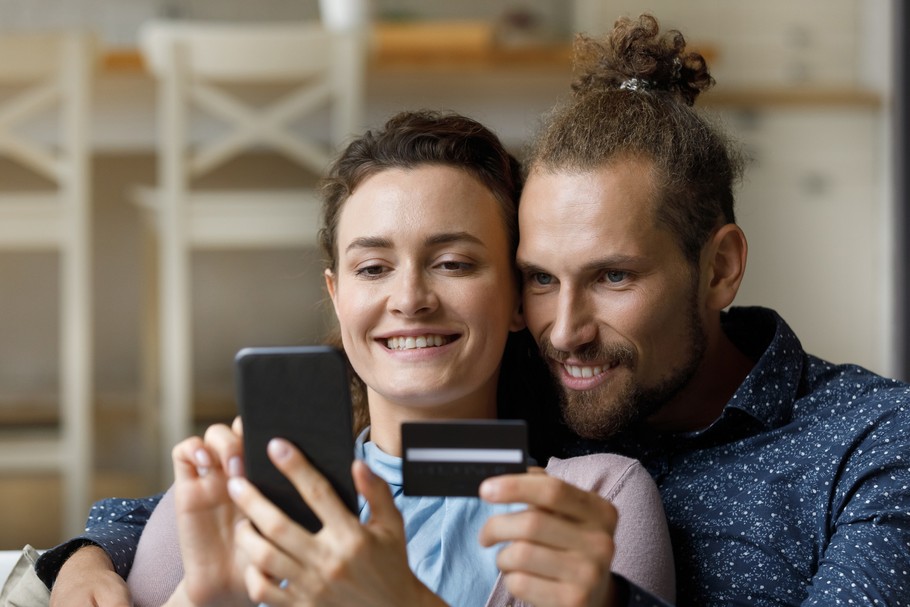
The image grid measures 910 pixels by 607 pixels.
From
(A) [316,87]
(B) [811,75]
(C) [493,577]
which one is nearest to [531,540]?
(C) [493,577]

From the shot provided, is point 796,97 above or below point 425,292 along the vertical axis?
above

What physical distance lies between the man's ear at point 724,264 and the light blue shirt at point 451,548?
0.36 meters

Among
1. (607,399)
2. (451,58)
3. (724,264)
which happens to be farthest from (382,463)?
(451,58)

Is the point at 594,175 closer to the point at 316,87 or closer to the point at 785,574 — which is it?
the point at 785,574

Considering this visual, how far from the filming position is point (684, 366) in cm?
131

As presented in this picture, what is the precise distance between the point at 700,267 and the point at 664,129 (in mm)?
161

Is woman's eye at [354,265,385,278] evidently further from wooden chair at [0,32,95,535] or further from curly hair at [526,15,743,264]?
wooden chair at [0,32,95,535]

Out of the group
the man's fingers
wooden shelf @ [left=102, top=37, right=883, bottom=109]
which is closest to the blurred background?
wooden shelf @ [left=102, top=37, right=883, bottom=109]

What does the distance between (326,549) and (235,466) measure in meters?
0.12

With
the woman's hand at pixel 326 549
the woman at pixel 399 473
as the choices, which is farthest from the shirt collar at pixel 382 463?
the woman's hand at pixel 326 549

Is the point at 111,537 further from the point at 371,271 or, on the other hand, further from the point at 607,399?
Result: the point at 607,399

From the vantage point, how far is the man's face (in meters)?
1.23

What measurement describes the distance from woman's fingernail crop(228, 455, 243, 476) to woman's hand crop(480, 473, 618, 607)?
201mm

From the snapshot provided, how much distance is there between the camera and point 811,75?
4.18 m
